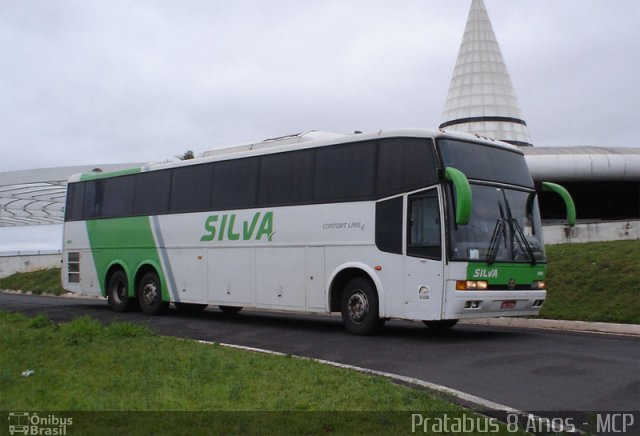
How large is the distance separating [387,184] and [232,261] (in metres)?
4.52

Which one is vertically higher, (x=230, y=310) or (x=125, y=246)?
(x=125, y=246)

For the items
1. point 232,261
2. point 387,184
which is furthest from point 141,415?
point 232,261

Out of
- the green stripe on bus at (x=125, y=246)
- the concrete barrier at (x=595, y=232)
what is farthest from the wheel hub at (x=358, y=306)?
the concrete barrier at (x=595, y=232)

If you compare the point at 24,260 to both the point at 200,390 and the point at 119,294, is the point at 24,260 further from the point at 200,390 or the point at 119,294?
the point at 200,390

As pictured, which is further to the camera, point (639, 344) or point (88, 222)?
point (88, 222)

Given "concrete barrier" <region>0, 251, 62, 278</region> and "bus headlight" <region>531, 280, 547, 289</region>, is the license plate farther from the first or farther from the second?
"concrete barrier" <region>0, 251, 62, 278</region>

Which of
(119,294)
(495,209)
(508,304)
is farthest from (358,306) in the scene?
(119,294)

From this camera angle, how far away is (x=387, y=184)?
40.9ft

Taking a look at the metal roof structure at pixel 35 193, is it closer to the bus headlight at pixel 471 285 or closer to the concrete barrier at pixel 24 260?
the concrete barrier at pixel 24 260

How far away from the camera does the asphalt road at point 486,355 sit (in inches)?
293

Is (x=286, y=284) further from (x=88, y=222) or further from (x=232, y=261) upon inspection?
(x=88, y=222)

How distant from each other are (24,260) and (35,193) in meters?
9.35

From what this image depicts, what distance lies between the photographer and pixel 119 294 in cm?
1897

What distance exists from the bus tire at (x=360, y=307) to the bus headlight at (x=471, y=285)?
1.63 meters
